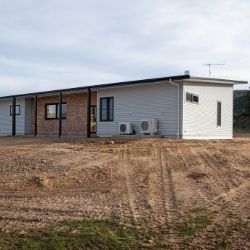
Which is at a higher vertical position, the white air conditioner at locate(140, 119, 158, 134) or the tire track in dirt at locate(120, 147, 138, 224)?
the white air conditioner at locate(140, 119, 158, 134)

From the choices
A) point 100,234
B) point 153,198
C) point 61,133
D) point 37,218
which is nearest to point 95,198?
point 153,198

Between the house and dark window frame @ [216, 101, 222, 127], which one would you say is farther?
dark window frame @ [216, 101, 222, 127]

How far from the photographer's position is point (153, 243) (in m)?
6.32

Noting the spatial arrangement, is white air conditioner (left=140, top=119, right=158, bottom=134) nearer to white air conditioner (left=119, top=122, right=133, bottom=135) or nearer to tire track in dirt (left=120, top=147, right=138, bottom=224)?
white air conditioner (left=119, top=122, right=133, bottom=135)

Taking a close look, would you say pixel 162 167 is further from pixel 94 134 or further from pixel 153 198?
pixel 94 134

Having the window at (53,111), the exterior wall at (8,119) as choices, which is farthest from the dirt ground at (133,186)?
the exterior wall at (8,119)

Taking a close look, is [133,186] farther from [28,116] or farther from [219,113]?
[28,116]

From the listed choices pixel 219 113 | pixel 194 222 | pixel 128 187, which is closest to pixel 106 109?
pixel 219 113

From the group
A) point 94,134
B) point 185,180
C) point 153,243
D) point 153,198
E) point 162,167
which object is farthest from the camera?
point 94,134

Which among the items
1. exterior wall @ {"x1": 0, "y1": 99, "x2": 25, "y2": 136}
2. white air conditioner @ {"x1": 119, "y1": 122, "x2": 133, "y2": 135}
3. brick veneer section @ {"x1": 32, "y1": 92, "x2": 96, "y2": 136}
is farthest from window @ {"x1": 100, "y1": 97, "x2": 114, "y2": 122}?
exterior wall @ {"x1": 0, "y1": 99, "x2": 25, "y2": 136}

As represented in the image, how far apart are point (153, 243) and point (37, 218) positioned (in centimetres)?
227

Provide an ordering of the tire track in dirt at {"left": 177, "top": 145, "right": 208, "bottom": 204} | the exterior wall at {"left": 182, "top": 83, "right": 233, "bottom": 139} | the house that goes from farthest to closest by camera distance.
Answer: the exterior wall at {"left": 182, "top": 83, "right": 233, "bottom": 139} < the house < the tire track in dirt at {"left": 177, "top": 145, "right": 208, "bottom": 204}

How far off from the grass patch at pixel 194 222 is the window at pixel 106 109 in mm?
16118

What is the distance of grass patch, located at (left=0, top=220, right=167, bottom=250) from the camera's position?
6.21 m
